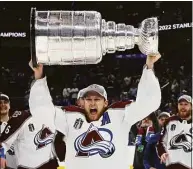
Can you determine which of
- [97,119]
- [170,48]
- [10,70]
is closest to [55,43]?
[97,119]

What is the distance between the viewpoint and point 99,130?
1949 mm

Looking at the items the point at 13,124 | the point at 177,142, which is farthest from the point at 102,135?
the point at 177,142

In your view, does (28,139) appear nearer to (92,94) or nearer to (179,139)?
(92,94)

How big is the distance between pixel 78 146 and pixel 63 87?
30 cm

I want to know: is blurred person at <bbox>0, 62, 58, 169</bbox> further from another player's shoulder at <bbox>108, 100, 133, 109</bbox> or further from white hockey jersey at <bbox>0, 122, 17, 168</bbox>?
another player's shoulder at <bbox>108, 100, 133, 109</bbox>

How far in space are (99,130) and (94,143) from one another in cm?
6

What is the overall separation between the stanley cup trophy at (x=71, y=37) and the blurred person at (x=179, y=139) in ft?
4.48

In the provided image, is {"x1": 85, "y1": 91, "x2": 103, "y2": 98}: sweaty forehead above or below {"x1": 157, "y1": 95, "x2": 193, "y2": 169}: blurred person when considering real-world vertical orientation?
above

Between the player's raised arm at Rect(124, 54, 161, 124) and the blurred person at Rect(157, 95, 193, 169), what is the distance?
658 millimetres

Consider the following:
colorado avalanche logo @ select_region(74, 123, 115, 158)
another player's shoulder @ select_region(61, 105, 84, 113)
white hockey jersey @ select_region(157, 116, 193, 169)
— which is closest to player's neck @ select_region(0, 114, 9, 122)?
another player's shoulder @ select_region(61, 105, 84, 113)

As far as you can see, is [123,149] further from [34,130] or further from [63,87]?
[34,130]

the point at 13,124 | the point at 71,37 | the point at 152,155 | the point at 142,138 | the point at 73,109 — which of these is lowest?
the point at 152,155

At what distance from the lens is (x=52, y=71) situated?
78.4 inches

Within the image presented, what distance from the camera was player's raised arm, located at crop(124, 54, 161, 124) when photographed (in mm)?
1683
